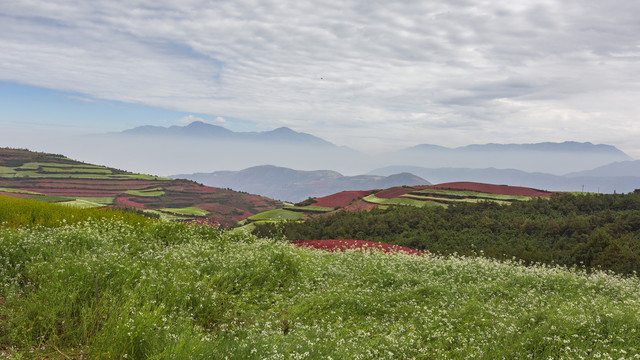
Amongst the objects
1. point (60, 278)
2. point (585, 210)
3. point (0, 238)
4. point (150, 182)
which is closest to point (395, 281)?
point (60, 278)

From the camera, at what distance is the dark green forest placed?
62.5ft

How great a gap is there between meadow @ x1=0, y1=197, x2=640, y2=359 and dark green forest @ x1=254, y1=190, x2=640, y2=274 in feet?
22.2

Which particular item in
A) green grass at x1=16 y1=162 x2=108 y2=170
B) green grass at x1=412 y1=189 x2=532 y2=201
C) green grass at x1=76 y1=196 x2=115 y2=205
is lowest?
green grass at x1=76 y1=196 x2=115 y2=205

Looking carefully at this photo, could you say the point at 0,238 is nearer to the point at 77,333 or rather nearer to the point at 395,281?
the point at 77,333

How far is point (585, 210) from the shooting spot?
3042cm

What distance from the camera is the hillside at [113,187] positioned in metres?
78.4

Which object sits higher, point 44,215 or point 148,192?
point 44,215

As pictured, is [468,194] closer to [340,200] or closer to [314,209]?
[340,200]

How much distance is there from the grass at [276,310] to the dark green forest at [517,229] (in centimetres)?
665

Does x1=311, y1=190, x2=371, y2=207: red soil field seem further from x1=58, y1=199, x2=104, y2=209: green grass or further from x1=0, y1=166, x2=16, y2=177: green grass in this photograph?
x1=0, y1=166, x2=16, y2=177: green grass

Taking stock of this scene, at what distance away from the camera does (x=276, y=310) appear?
884 centimetres

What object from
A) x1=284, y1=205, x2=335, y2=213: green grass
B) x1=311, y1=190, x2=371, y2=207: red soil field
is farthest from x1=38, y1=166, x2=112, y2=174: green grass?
x1=311, y1=190, x2=371, y2=207: red soil field

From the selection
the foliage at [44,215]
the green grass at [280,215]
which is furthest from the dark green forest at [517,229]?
the green grass at [280,215]

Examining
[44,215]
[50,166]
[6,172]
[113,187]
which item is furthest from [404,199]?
[50,166]
